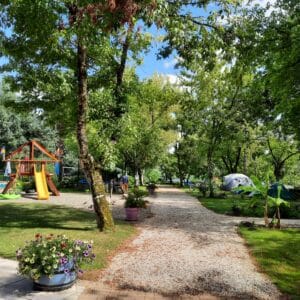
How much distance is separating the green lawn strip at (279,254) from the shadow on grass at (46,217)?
469cm

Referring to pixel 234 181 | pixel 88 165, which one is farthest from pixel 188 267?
pixel 234 181

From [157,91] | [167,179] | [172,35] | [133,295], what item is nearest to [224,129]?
[157,91]

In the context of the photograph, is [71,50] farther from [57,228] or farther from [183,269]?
[183,269]

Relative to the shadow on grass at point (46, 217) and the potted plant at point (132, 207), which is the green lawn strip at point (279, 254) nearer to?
the potted plant at point (132, 207)

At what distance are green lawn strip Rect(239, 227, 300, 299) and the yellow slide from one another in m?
12.5

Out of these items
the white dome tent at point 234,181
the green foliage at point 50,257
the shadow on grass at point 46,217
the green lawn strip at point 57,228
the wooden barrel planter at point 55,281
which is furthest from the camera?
the white dome tent at point 234,181

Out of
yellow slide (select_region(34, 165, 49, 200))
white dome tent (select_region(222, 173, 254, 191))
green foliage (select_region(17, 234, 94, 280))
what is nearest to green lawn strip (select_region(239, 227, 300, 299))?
green foliage (select_region(17, 234, 94, 280))

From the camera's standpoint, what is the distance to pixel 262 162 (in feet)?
159

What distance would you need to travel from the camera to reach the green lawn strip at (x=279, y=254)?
717 cm

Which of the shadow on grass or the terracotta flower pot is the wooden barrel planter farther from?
the terracotta flower pot

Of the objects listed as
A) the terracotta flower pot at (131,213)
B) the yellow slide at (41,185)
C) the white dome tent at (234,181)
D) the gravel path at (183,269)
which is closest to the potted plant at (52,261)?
the gravel path at (183,269)

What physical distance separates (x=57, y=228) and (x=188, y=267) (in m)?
5.15

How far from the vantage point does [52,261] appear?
5.92 meters

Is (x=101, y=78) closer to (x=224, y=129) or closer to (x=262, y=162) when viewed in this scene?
(x=224, y=129)
